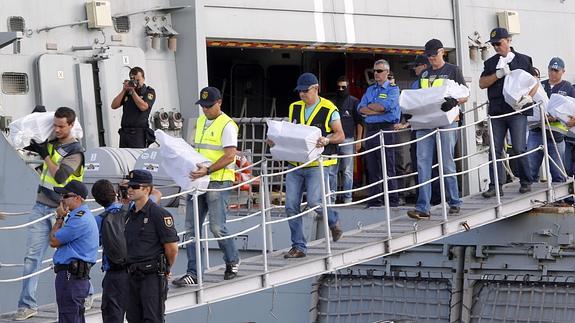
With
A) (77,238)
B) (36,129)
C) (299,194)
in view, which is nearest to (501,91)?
(299,194)

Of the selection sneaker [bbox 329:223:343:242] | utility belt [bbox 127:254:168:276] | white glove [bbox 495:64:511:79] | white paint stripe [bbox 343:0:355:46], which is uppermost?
white paint stripe [bbox 343:0:355:46]

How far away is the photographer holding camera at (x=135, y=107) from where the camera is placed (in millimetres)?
14741

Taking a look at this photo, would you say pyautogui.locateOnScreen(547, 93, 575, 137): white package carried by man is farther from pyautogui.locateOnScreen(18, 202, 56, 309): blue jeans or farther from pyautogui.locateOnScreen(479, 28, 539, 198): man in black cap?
pyautogui.locateOnScreen(18, 202, 56, 309): blue jeans

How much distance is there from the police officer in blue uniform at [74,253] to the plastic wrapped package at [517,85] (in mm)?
4582

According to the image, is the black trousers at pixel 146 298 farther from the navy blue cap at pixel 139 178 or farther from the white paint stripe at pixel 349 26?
the white paint stripe at pixel 349 26

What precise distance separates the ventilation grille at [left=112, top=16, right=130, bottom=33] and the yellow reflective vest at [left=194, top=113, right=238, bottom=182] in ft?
15.5

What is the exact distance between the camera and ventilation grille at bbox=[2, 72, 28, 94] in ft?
48.3

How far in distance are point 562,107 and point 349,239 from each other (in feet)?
9.37

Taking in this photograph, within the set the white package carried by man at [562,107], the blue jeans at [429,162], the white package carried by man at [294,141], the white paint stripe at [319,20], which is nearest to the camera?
the white package carried by man at [294,141]

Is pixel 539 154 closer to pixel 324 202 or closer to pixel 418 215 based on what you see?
pixel 418 215

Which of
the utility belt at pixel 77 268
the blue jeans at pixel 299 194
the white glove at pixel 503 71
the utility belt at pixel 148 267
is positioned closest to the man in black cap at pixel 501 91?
A: the white glove at pixel 503 71

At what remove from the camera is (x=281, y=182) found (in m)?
14.4

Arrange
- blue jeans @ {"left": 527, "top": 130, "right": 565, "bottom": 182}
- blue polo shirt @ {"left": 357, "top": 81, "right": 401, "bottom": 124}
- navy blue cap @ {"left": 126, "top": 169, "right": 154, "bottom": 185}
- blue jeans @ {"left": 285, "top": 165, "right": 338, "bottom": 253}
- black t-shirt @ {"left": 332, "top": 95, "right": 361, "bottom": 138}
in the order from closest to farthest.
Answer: navy blue cap @ {"left": 126, "top": 169, "right": 154, "bottom": 185} < blue jeans @ {"left": 285, "top": 165, "right": 338, "bottom": 253} < blue jeans @ {"left": 527, "top": 130, "right": 565, "bottom": 182} < blue polo shirt @ {"left": 357, "top": 81, "right": 401, "bottom": 124} < black t-shirt @ {"left": 332, "top": 95, "right": 361, "bottom": 138}

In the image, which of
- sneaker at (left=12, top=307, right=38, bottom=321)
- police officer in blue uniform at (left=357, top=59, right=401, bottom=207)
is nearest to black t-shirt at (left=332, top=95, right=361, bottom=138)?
police officer in blue uniform at (left=357, top=59, right=401, bottom=207)
